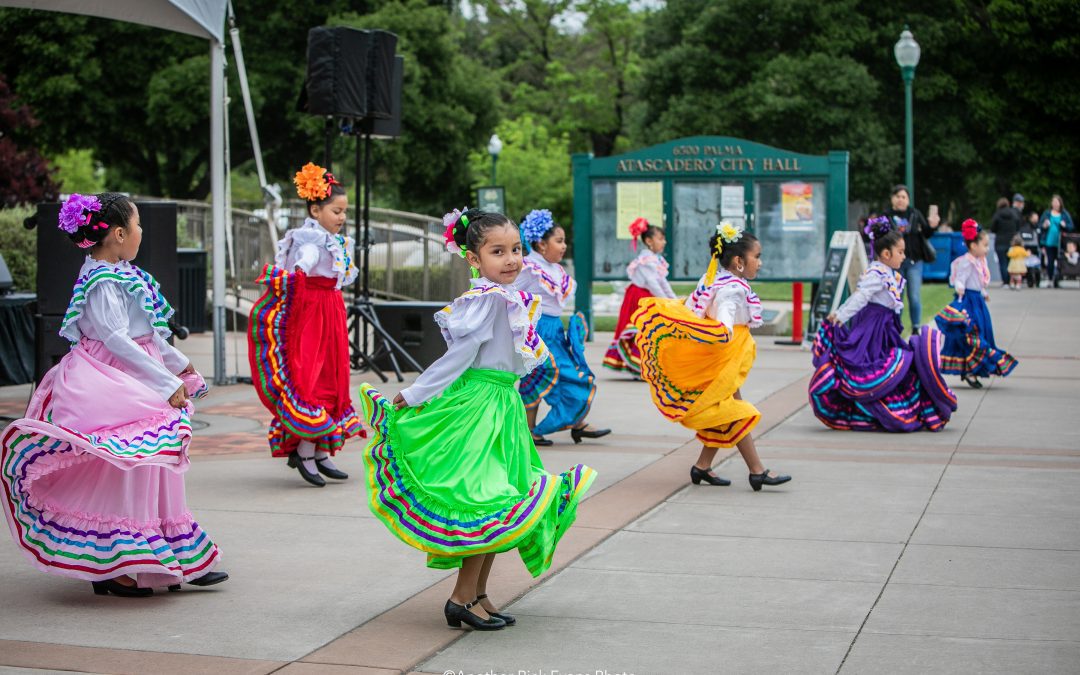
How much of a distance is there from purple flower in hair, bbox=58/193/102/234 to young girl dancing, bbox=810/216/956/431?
237 inches

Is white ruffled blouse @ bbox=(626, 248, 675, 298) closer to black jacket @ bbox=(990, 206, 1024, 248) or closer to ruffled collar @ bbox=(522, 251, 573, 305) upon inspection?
ruffled collar @ bbox=(522, 251, 573, 305)

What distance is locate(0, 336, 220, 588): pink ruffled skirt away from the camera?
5.46 meters

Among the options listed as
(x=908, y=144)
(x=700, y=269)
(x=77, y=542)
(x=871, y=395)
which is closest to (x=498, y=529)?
(x=77, y=542)

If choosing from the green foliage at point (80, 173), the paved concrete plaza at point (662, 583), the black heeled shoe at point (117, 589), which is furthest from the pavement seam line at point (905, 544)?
the green foliage at point (80, 173)

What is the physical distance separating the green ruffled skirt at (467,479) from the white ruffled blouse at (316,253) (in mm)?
2988

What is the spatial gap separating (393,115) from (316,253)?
5039mm

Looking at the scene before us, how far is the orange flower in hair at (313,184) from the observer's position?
8352 mm

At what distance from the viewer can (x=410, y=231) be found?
62.3ft

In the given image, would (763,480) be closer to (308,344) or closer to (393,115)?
(308,344)

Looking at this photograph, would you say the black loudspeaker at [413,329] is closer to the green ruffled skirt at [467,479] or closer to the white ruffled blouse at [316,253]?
the white ruffled blouse at [316,253]

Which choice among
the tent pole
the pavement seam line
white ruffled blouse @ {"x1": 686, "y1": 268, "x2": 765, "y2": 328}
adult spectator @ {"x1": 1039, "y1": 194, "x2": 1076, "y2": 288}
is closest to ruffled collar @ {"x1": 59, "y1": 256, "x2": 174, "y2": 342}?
the pavement seam line

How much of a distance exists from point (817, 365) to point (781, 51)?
2980cm

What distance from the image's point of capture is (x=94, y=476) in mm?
5562

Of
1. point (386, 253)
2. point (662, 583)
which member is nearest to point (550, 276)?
point (662, 583)
